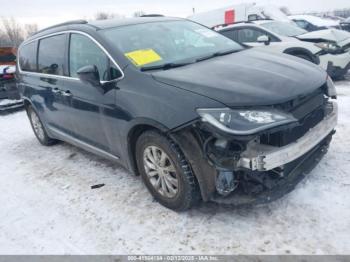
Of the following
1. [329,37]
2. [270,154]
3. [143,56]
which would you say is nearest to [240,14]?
[329,37]

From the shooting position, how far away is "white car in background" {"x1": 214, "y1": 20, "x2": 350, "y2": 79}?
7398 mm

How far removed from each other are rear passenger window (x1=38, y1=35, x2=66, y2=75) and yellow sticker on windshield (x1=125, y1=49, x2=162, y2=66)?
4.18 ft

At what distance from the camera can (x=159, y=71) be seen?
125 inches

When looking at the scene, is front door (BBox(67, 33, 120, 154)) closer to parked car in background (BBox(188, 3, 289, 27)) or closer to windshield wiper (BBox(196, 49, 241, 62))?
windshield wiper (BBox(196, 49, 241, 62))

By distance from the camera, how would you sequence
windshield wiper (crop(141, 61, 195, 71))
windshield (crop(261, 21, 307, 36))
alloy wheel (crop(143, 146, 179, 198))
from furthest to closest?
windshield (crop(261, 21, 307, 36)) < windshield wiper (crop(141, 61, 195, 71)) < alloy wheel (crop(143, 146, 179, 198))

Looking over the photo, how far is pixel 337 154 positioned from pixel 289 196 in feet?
3.83

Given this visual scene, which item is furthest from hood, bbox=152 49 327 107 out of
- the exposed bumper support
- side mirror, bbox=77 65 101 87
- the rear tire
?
the rear tire

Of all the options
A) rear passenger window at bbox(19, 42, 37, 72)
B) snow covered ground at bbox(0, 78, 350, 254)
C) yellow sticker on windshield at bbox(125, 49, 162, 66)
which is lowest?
snow covered ground at bbox(0, 78, 350, 254)

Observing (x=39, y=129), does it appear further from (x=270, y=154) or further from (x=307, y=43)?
(x=307, y=43)

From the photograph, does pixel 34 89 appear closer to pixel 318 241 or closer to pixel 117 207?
pixel 117 207

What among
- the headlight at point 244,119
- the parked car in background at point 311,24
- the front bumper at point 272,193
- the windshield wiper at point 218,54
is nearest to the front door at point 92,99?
the windshield wiper at point 218,54

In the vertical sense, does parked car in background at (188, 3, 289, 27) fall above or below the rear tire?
above

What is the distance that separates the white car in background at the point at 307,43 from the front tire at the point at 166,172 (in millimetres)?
4771

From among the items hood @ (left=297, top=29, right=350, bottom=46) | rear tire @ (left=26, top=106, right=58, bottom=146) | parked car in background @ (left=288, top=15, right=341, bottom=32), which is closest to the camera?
rear tire @ (left=26, top=106, right=58, bottom=146)
